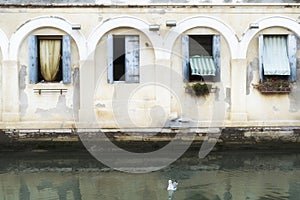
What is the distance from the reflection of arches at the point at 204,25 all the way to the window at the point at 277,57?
2.45 ft

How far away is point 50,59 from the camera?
1491 cm

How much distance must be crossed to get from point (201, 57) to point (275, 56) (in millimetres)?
1967

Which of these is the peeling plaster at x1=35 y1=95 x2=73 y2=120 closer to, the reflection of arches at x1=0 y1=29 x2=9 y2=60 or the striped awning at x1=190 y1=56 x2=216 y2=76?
→ the reflection of arches at x1=0 y1=29 x2=9 y2=60

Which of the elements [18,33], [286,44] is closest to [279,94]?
[286,44]

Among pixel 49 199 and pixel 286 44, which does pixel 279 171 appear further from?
pixel 49 199

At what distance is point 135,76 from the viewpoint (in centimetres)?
1506

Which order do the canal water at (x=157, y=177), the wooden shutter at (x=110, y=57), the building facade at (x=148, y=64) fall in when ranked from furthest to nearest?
the wooden shutter at (x=110, y=57) → the building facade at (x=148, y=64) → the canal water at (x=157, y=177)

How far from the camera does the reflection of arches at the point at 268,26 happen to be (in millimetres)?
14781

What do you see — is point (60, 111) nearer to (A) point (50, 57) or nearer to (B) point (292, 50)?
(A) point (50, 57)

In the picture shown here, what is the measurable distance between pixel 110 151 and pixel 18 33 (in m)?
3.93

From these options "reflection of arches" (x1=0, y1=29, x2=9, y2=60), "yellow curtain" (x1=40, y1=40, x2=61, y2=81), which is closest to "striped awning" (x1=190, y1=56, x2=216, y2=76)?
"yellow curtain" (x1=40, y1=40, x2=61, y2=81)

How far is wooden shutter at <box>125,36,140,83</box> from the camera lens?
1498 cm

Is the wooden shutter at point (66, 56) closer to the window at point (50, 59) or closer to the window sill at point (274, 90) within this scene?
the window at point (50, 59)

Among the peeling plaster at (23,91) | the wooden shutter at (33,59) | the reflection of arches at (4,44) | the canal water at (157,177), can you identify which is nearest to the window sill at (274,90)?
the canal water at (157,177)
